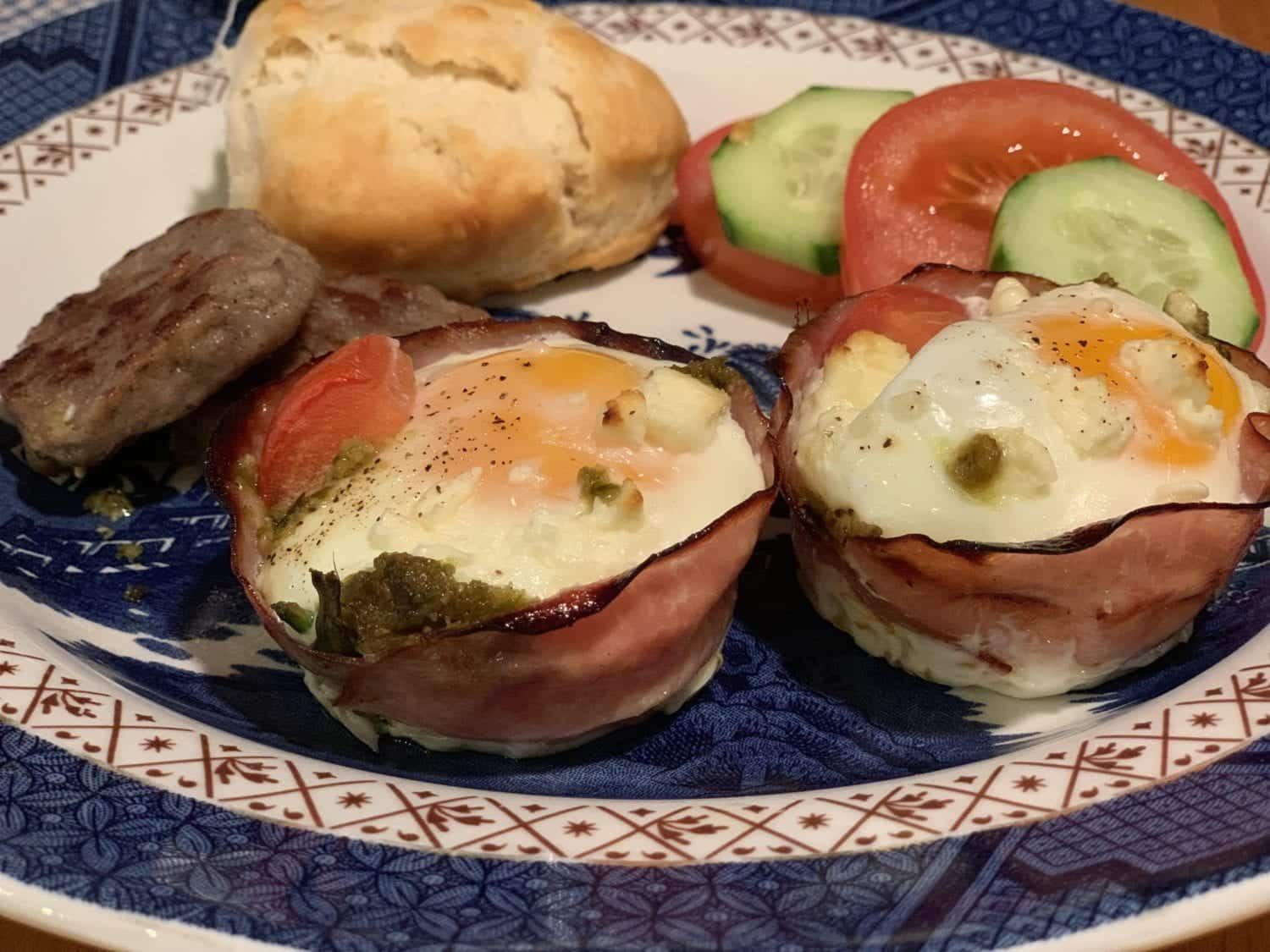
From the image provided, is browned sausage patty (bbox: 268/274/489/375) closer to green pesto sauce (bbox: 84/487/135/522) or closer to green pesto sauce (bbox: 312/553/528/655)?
green pesto sauce (bbox: 84/487/135/522)

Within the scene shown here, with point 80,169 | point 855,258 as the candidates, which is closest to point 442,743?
point 855,258

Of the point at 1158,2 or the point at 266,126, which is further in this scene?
the point at 1158,2

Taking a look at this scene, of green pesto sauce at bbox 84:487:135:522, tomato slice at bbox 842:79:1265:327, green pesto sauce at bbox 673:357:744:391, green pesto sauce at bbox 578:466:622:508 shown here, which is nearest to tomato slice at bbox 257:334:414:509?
green pesto sauce at bbox 578:466:622:508

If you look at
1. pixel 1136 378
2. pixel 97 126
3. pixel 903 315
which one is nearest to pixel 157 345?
pixel 903 315

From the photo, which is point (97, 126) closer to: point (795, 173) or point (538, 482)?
point (795, 173)

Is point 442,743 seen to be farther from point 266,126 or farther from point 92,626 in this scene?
point 266,126

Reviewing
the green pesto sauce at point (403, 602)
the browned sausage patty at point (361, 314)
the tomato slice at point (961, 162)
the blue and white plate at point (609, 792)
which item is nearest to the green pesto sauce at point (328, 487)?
the green pesto sauce at point (403, 602)

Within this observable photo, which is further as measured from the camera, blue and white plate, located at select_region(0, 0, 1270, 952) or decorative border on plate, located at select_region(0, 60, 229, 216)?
decorative border on plate, located at select_region(0, 60, 229, 216)
